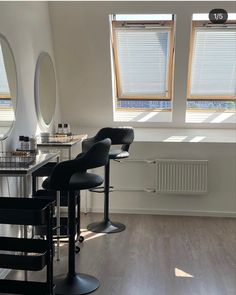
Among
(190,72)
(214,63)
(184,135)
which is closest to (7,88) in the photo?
(184,135)

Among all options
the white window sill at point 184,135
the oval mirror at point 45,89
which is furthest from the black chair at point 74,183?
the white window sill at point 184,135

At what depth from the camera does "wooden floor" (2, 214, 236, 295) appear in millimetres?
3170

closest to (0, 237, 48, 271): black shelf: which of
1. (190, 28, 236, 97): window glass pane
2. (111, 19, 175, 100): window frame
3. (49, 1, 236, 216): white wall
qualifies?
(49, 1, 236, 216): white wall

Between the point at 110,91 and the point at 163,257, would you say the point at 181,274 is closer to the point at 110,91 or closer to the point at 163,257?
the point at 163,257

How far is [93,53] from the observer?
16.1 feet

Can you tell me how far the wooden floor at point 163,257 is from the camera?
3170 millimetres

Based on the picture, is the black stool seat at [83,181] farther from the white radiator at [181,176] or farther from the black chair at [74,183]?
the white radiator at [181,176]

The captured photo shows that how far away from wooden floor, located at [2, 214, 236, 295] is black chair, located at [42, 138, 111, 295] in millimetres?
157

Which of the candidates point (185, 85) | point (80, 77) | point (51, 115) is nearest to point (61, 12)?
point (80, 77)

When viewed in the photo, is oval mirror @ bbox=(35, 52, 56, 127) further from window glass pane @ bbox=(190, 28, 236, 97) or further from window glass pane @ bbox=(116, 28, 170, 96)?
window glass pane @ bbox=(190, 28, 236, 97)

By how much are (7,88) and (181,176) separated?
236 cm

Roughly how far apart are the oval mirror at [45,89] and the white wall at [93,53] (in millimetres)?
299

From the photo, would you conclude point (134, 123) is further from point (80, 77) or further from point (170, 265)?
point (170, 265)

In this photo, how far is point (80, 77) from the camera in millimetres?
5137
